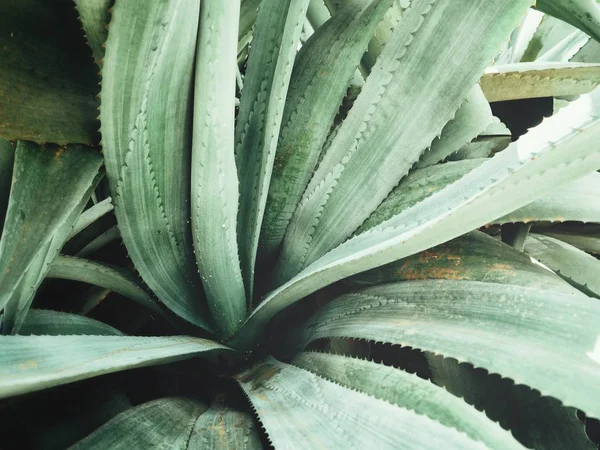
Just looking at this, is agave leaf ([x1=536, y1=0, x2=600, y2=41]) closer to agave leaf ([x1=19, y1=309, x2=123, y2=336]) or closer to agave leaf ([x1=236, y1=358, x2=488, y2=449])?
agave leaf ([x1=236, y1=358, x2=488, y2=449])

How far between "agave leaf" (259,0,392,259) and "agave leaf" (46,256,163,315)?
185 mm

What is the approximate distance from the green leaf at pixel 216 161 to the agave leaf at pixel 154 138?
1.0 inches

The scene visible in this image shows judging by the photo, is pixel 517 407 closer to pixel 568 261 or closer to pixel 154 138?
pixel 568 261

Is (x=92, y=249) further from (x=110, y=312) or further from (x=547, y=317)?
(x=547, y=317)

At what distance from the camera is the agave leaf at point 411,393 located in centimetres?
44

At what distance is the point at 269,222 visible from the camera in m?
0.73

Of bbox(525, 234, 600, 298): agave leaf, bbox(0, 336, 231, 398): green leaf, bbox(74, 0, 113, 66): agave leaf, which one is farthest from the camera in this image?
bbox(525, 234, 600, 298): agave leaf

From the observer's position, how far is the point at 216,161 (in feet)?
1.86

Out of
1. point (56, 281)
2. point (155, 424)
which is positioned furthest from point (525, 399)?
point (56, 281)

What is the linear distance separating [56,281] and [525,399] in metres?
0.62

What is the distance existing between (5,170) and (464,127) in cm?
58

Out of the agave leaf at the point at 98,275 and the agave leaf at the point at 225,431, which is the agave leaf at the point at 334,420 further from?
the agave leaf at the point at 98,275

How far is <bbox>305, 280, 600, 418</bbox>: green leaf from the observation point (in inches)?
17.5

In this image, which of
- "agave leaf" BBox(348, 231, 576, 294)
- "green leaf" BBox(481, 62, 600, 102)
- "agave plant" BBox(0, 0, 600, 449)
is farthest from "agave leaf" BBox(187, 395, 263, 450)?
"green leaf" BBox(481, 62, 600, 102)
